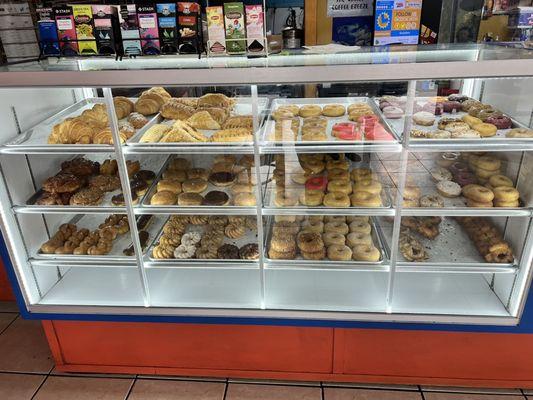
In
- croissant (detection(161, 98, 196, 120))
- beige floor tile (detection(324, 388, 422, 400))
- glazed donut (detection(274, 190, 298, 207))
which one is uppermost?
croissant (detection(161, 98, 196, 120))

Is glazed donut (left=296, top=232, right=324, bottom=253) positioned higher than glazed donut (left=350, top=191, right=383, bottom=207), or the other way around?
glazed donut (left=350, top=191, right=383, bottom=207)

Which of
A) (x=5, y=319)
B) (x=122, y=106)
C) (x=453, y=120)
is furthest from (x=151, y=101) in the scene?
(x=5, y=319)

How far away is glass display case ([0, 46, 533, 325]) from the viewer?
2.24 m

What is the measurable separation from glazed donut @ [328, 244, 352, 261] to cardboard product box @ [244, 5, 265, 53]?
1.22 meters

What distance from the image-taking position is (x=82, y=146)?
87.5 inches

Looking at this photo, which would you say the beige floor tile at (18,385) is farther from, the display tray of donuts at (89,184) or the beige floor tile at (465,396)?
the beige floor tile at (465,396)

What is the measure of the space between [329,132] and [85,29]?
137 centimetres

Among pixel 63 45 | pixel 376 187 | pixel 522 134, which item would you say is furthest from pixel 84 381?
pixel 522 134

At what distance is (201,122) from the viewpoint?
240 cm

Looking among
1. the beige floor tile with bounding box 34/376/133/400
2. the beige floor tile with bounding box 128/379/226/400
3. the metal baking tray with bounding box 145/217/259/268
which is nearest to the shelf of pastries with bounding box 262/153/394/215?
the metal baking tray with bounding box 145/217/259/268

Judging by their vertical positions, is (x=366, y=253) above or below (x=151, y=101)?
below

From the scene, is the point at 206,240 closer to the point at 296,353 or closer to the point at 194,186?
the point at 194,186

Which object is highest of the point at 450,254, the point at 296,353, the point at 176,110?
the point at 176,110

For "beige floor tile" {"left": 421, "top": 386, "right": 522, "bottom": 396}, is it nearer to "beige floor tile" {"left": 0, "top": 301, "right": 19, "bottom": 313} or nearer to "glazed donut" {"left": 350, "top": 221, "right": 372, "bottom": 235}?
"glazed donut" {"left": 350, "top": 221, "right": 372, "bottom": 235}
